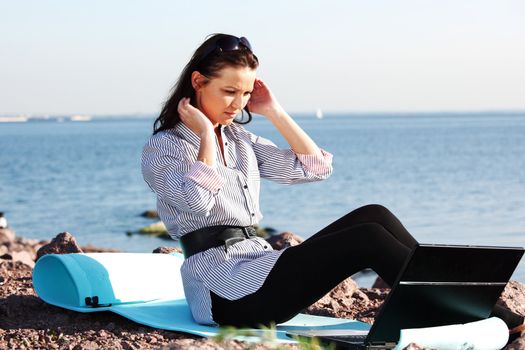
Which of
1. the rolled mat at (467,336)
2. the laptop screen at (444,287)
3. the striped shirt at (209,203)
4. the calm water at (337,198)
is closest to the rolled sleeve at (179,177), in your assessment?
the striped shirt at (209,203)

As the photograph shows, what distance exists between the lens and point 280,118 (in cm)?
596

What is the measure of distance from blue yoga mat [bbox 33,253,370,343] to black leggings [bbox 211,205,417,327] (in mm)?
651

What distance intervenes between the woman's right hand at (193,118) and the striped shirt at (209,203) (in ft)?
0.27

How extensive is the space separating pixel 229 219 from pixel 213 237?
124mm

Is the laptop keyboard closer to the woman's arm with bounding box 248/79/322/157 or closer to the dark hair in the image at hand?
the woman's arm with bounding box 248/79/322/157

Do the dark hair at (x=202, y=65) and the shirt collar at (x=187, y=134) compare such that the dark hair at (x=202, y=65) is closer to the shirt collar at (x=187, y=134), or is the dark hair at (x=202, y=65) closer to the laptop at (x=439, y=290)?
the shirt collar at (x=187, y=134)

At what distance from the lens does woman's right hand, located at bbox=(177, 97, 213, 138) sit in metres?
5.42

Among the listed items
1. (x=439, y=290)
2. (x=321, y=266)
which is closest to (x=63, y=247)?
(x=321, y=266)

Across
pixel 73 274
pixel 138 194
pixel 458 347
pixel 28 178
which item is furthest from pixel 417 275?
pixel 28 178

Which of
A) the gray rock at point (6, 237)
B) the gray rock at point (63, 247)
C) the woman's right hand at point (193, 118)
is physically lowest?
the gray rock at point (6, 237)

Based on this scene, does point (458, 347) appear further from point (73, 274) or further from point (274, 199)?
point (274, 199)

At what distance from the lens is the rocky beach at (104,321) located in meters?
5.32

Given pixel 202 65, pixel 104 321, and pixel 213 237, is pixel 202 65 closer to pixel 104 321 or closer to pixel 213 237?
pixel 213 237

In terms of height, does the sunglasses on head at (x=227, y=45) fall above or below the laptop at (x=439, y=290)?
above
